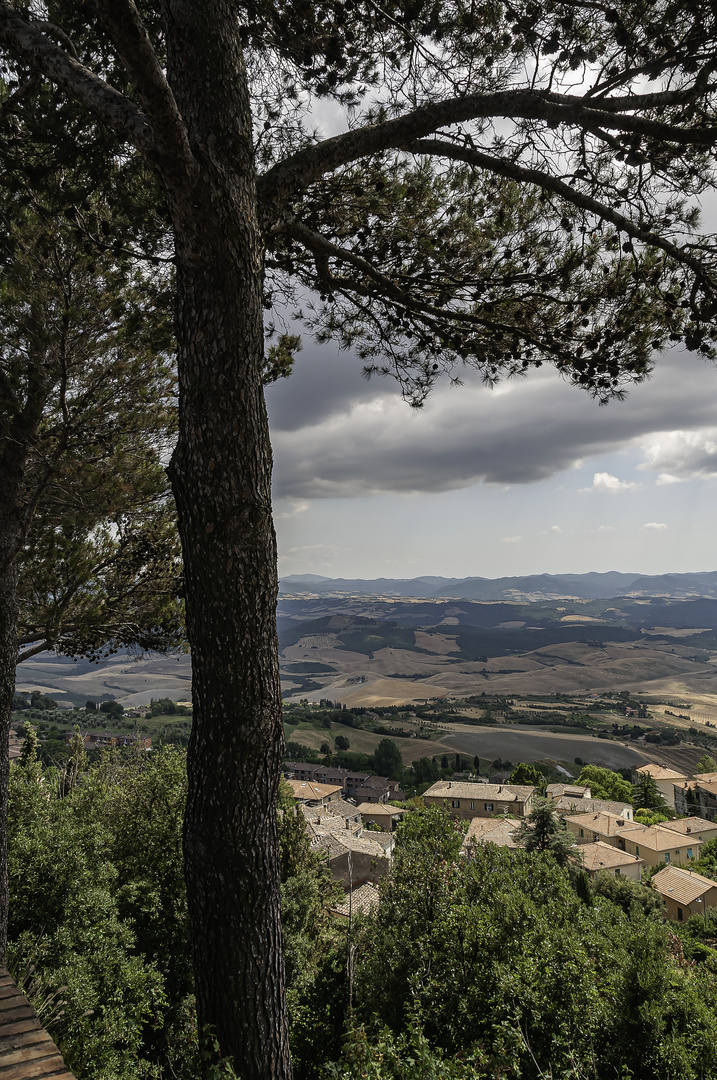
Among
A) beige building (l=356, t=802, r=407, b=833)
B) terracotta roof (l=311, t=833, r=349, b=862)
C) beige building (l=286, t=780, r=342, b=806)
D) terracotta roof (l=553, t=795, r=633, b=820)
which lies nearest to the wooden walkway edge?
terracotta roof (l=311, t=833, r=349, b=862)

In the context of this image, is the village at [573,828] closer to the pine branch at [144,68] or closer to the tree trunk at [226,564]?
the tree trunk at [226,564]

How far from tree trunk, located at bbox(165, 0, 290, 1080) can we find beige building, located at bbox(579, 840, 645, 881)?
34181 mm

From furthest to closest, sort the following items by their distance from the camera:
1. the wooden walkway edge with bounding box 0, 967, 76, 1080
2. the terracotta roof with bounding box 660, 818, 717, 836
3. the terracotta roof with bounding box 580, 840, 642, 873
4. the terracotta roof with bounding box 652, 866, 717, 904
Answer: the terracotta roof with bounding box 660, 818, 717, 836, the terracotta roof with bounding box 580, 840, 642, 873, the terracotta roof with bounding box 652, 866, 717, 904, the wooden walkway edge with bounding box 0, 967, 76, 1080

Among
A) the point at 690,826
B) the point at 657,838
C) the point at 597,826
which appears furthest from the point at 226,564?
the point at 690,826

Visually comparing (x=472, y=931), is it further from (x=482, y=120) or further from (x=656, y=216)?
(x=482, y=120)

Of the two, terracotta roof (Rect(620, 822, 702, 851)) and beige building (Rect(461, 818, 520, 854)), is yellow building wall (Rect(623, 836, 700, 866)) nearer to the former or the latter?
terracotta roof (Rect(620, 822, 702, 851))

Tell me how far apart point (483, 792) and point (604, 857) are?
50.5ft

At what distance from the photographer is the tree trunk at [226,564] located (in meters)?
2.33

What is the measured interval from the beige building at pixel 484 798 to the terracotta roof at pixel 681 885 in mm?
15020

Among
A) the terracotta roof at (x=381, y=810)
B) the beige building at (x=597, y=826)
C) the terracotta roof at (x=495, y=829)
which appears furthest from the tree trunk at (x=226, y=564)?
the terracotta roof at (x=381, y=810)

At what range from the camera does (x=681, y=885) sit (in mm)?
28188

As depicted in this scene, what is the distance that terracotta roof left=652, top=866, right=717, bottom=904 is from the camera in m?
27.2

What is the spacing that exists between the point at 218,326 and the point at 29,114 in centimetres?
296

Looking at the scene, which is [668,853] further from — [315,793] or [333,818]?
[315,793]
